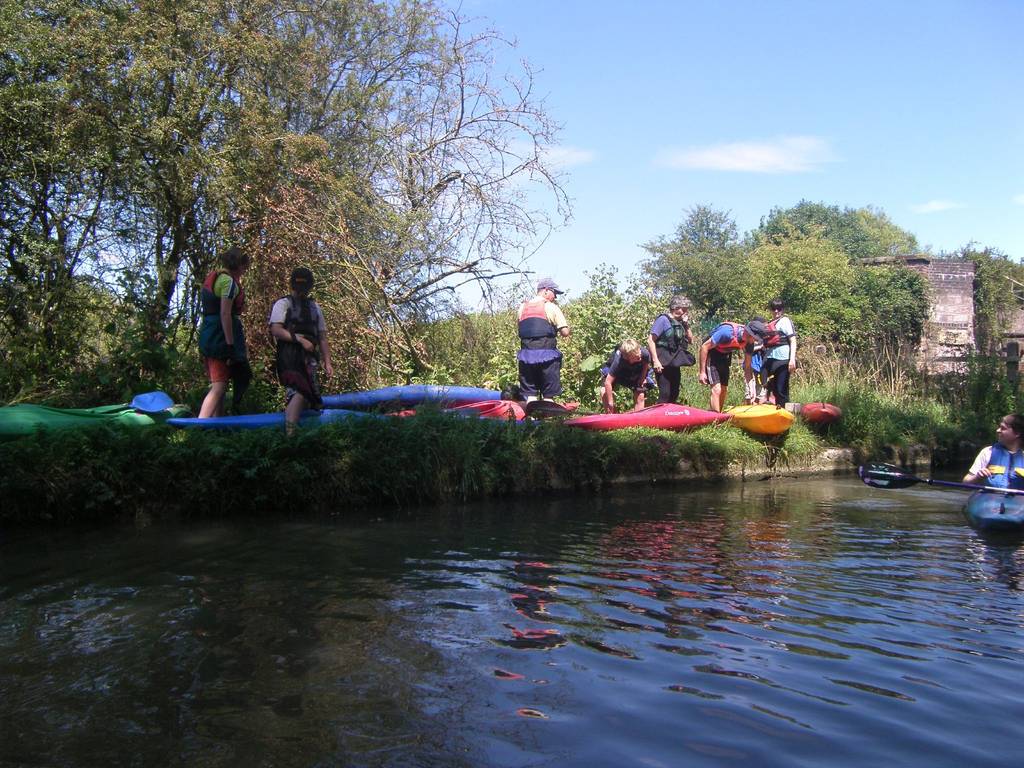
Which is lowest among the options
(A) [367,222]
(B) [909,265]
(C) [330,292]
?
(C) [330,292]

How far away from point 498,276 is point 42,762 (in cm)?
1066

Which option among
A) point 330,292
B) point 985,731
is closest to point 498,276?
point 330,292

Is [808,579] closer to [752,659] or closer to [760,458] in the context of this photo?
[752,659]

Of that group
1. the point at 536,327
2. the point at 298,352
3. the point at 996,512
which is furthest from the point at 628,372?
the point at 996,512

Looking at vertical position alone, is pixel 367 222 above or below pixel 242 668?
above

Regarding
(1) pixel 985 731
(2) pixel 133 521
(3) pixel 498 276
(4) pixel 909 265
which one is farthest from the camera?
(4) pixel 909 265

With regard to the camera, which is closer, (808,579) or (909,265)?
(808,579)

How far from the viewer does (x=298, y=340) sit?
8.34 m

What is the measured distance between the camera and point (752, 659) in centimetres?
417

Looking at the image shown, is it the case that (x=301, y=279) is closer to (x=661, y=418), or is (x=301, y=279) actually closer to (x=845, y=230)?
(x=661, y=418)

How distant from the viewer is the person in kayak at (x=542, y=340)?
34.8ft

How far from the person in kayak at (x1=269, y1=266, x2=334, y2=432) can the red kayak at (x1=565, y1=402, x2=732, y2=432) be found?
3.18 meters

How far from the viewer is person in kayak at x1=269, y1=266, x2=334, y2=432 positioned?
27.2 ft

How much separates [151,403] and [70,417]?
2.72 ft
